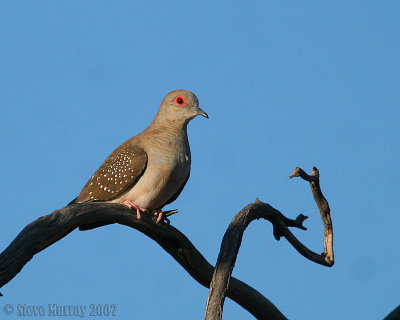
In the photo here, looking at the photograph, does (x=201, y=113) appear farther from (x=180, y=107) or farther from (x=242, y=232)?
(x=242, y=232)

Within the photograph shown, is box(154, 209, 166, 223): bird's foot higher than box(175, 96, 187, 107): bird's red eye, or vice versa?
box(175, 96, 187, 107): bird's red eye

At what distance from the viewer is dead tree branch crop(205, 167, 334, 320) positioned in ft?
19.3

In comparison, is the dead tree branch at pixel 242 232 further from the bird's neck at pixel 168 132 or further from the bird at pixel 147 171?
the bird's neck at pixel 168 132

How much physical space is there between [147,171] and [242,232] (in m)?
1.61

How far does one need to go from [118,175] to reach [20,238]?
2754 millimetres

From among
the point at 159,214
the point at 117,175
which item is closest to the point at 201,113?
the point at 117,175

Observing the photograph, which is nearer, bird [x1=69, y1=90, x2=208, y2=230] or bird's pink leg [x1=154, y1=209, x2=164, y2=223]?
bird's pink leg [x1=154, y1=209, x2=164, y2=223]

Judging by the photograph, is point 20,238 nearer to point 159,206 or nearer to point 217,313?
point 217,313

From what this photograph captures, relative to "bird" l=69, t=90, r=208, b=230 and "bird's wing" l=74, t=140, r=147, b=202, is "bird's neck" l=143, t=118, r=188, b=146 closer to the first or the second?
"bird" l=69, t=90, r=208, b=230

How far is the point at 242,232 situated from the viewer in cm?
630

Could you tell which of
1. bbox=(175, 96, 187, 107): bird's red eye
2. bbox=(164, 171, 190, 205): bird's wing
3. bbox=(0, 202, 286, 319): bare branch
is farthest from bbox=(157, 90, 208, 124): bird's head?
bbox=(0, 202, 286, 319): bare branch

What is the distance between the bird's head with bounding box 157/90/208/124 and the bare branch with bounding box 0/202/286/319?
1698 millimetres

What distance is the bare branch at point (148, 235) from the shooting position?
16.8 ft

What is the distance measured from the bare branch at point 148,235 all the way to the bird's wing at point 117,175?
0.80 m
